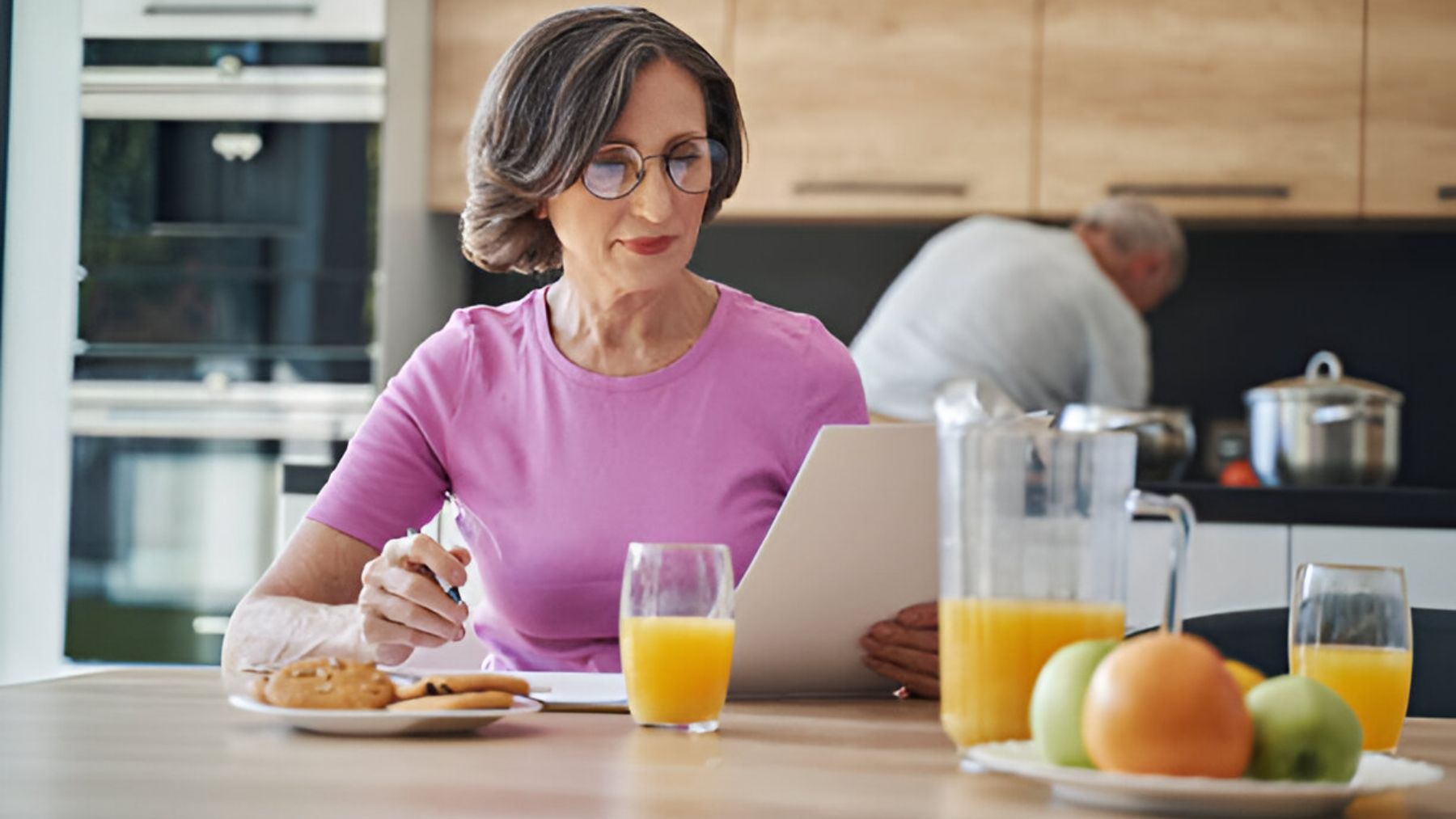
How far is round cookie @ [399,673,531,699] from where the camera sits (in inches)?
38.4

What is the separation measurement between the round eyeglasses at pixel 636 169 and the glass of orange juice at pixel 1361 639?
2.19 feet

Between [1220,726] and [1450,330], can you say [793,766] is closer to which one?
[1220,726]

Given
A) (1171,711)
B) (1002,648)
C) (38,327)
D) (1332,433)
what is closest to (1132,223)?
(1332,433)

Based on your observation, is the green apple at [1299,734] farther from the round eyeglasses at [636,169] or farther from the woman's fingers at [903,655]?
the round eyeglasses at [636,169]

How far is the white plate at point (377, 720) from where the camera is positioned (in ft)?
3.03

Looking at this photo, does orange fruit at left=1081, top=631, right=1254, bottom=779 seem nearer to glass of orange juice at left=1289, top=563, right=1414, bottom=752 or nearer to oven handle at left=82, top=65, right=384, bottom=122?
glass of orange juice at left=1289, top=563, right=1414, bottom=752

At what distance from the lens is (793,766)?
0.85 meters

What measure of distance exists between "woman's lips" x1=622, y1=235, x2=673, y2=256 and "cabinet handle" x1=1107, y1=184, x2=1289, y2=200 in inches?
83.4

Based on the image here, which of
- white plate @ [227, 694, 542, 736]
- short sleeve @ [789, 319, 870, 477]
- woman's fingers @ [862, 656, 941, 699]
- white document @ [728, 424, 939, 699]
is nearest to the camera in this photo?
white plate @ [227, 694, 542, 736]

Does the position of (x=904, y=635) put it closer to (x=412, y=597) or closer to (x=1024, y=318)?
(x=412, y=597)

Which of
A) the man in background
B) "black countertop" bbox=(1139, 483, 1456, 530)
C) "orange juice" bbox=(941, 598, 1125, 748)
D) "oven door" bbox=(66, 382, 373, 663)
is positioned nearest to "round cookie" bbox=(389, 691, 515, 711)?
"orange juice" bbox=(941, 598, 1125, 748)

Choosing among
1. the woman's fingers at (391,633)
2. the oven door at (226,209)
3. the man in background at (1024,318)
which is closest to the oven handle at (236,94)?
the oven door at (226,209)

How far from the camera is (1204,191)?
11.1ft

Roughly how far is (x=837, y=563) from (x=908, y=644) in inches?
4.0
